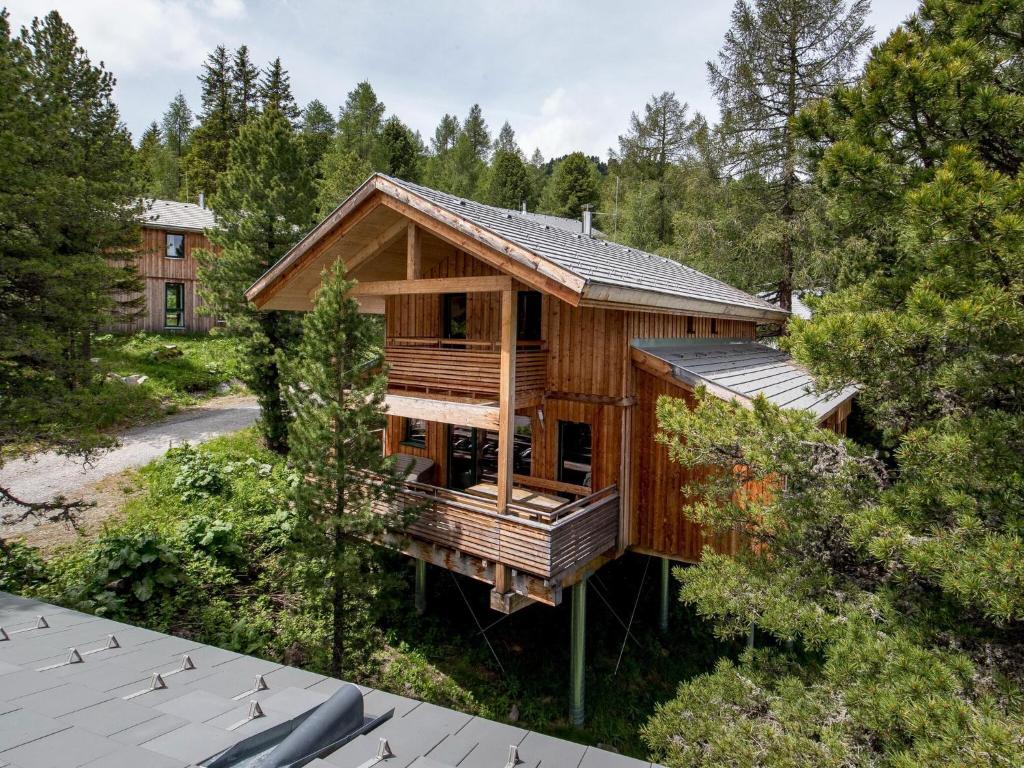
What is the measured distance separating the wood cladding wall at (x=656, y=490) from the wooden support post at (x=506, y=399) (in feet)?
8.99

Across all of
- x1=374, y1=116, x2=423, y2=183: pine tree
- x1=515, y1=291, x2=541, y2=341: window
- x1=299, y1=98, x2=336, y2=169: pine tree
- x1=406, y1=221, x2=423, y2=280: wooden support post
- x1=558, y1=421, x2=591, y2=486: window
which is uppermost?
x1=299, y1=98, x2=336, y2=169: pine tree

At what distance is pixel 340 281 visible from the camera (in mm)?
8719

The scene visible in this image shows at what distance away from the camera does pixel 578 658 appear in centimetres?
1036

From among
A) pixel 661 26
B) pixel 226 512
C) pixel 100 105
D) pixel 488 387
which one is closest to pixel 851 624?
pixel 488 387

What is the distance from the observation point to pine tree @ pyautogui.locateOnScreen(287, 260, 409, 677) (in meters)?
8.75

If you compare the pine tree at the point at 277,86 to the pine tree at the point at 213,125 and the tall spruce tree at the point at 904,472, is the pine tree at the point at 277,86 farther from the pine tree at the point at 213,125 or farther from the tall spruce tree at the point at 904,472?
Answer: the tall spruce tree at the point at 904,472

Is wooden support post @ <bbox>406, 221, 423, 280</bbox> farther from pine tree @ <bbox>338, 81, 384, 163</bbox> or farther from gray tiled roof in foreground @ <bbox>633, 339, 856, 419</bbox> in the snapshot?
pine tree @ <bbox>338, 81, 384, 163</bbox>

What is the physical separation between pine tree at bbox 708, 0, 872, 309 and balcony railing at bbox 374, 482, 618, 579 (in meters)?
15.3

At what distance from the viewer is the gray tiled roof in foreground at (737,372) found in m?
9.41

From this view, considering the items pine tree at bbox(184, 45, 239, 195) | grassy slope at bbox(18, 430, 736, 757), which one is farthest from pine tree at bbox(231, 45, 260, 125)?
grassy slope at bbox(18, 430, 736, 757)

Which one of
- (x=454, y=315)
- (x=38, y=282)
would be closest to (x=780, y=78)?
(x=454, y=315)

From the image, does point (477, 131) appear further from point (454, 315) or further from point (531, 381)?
point (531, 381)

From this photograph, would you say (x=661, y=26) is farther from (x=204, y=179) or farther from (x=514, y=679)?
(x=204, y=179)

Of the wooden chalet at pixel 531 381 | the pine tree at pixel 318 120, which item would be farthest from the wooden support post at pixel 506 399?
the pine tree at pixel 318 120
